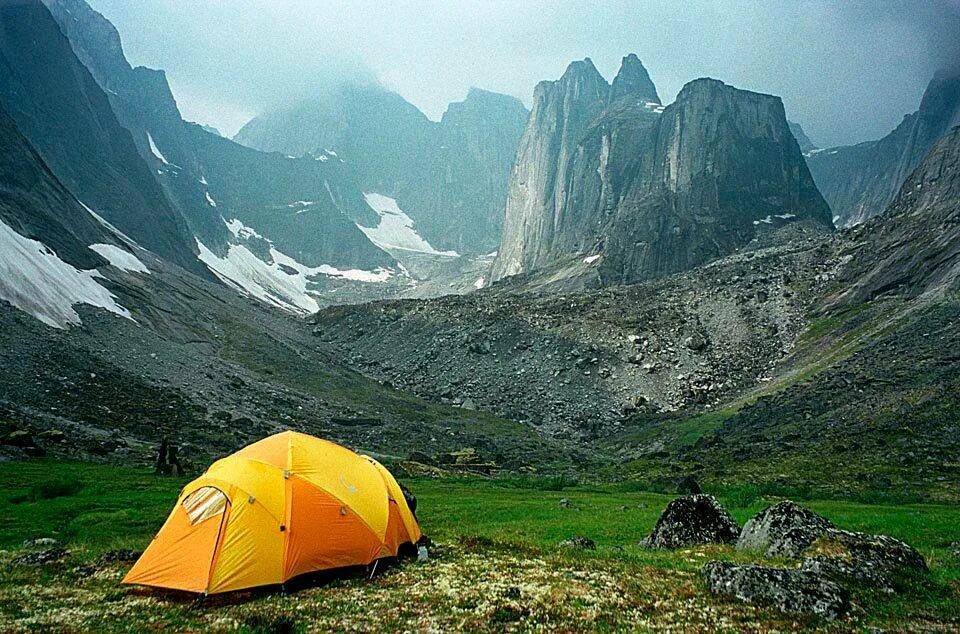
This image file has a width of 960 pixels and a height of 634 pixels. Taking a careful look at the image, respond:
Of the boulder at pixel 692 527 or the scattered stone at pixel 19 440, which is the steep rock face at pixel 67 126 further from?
the boulder at pixel 692 527

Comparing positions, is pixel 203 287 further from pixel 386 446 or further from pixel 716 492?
pixel 716 492

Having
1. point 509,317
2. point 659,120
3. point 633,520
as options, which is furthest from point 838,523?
point 659,120

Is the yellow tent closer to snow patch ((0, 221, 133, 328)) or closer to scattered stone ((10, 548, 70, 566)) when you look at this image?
scattered stone ((10, 548, 70, 566))

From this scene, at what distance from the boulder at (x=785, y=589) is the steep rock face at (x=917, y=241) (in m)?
71.2

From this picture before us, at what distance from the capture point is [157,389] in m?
61.3

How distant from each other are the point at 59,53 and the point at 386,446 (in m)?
191

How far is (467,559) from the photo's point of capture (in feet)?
59.6

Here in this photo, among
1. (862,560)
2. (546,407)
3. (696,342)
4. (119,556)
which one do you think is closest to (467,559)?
(862,560)

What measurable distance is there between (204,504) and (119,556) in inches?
182

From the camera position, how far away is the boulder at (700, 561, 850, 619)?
37.4 feet

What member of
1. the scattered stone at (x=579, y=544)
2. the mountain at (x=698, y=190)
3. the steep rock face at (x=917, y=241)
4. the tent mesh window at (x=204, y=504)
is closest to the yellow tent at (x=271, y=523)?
the tent mesh window at (x=204, y=504)

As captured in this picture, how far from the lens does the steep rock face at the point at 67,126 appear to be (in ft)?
513

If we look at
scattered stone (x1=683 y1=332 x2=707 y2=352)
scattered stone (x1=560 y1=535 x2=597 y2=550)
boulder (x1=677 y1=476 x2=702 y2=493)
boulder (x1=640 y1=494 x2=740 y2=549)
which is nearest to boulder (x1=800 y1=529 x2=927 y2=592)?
boulder (x1=640 y1=494 x2=740 y2=549)

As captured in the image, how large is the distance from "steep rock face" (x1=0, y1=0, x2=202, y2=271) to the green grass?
6248 inches
